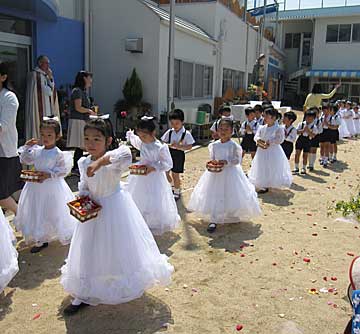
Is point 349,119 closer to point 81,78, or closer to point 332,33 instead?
point 81,78

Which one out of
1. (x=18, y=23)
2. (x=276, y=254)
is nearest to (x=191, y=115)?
(x=18, y=23)

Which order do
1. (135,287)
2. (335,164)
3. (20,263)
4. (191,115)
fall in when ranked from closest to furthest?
(135,287) → (20,263) → (335,164) → (191,115)

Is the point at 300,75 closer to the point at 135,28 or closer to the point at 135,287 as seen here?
the point at 135,28

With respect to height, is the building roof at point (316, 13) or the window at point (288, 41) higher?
the building roof at point (316, 13)

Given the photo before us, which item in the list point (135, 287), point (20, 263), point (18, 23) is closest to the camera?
point (135, 287)

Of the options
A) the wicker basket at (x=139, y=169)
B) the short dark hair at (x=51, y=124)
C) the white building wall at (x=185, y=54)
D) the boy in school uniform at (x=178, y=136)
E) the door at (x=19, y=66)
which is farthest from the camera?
the white building wall at (x=185, y=54)

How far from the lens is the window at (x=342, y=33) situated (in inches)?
1168

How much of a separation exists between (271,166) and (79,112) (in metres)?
3.41

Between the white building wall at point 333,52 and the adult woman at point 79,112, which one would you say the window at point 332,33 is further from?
the adult woman at point 79,112

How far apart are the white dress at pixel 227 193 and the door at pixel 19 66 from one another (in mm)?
4857

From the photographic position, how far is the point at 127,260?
10.8 feet

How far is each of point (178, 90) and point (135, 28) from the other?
2.78 meters

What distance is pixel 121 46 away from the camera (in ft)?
41.7

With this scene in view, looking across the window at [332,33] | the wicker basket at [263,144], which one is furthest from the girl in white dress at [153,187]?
the window at [332,33]
